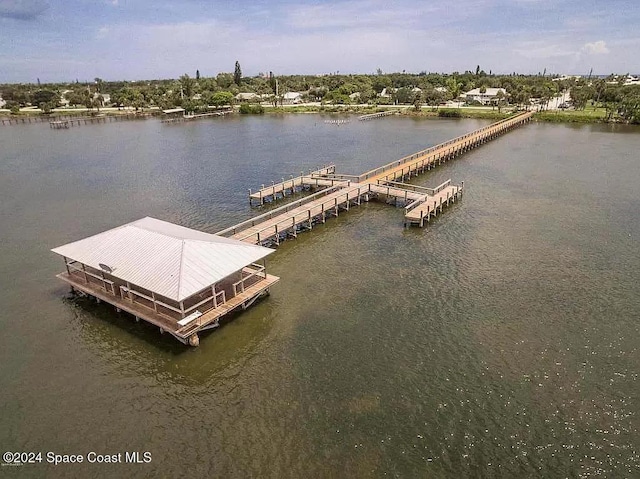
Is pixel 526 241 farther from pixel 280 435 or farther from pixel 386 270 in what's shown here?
pixel 280 435

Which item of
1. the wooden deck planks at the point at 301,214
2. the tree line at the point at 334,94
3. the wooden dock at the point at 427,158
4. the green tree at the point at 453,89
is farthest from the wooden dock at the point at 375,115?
the wooden deck planks at the point at 301,214

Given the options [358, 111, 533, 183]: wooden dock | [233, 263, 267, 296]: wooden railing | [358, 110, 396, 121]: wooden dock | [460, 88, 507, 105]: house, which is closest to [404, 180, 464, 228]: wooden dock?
[358, 111, 533, 183]: wooden dock

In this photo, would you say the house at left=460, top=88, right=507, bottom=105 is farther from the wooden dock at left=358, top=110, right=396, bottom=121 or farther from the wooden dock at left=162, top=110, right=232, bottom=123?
the wooden dock at left=162, top=110, right=232, bottom=123

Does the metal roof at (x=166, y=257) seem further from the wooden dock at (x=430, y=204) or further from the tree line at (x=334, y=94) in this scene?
the tree line at (x=334, y=94)

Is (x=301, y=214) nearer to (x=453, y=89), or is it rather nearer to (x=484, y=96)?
(x=484, y=96)

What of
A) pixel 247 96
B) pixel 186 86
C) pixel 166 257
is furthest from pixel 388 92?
pixel 166 257

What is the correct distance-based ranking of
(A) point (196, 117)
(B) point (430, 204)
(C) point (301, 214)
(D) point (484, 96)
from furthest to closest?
(D) point (484, 96), (A) point (196, 117), (B) point (430, 204), (C) point (301, 214)
